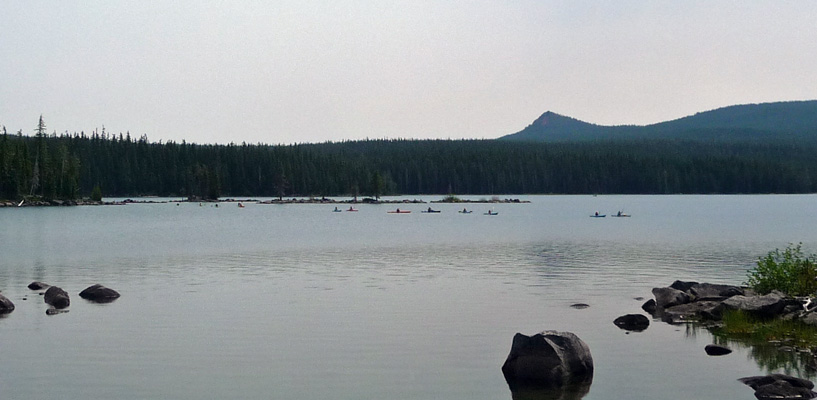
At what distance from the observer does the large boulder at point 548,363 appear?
805 inches

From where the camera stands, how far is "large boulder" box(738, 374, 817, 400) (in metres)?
18.7

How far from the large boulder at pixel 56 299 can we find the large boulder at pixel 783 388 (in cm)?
2457

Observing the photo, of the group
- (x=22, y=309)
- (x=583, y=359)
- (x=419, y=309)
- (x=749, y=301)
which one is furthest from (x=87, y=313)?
(x=749, y=301)

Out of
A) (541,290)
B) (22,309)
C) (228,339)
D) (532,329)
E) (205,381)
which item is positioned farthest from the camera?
(541,290)

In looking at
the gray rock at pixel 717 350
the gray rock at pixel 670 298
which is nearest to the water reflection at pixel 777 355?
the gray rock at pixel 717 350

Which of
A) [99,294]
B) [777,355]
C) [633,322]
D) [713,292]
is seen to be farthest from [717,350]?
[99,294]

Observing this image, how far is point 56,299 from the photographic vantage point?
107 ft

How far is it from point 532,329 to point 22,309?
1864cm

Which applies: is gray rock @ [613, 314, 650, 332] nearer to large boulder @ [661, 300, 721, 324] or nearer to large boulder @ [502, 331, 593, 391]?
large boulder @ [661, 300, 721, 324]

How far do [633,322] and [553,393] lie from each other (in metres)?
9.52

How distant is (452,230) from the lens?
92312 millimetres

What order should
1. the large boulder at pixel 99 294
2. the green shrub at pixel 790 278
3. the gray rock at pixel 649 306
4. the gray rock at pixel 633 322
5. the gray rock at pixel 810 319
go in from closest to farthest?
the gray rock at pixel 810 319 < the gray rock at pixel 633 322 < the green shrub at pixel 790 278 < the gray rock at pixel 649 306 < the large boulder at pixel 99 294

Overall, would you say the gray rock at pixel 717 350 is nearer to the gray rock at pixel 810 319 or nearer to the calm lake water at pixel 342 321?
the calm lake water at pixel 342 321

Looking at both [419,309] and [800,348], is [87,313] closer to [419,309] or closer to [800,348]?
[419,309]
